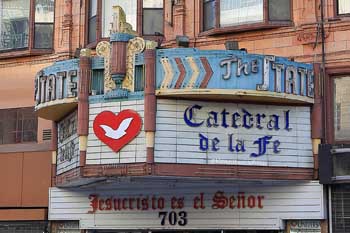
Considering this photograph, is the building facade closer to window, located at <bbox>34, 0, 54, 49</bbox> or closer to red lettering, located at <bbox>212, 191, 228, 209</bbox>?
red lettering, located at <bbox>212, 191, 228, 209</bbox>

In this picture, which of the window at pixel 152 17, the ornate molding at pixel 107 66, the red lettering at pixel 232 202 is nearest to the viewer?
the ornate molding at pixel 107 66

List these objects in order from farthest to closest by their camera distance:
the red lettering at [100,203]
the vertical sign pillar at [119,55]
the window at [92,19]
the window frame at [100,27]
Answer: the window at [92,19] → the window frame at [100,27] → the red lettering at [100,203] → the vertical sign pillar at [119,55]

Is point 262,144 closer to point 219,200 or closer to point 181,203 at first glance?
point 219,200

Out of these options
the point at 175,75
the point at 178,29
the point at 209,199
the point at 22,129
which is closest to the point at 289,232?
the point at 209,199

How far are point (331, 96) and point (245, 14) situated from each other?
122 inches

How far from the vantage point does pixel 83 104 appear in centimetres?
1730

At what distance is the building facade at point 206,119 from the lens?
16.6 metres

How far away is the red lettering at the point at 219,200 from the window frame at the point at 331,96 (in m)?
2.96

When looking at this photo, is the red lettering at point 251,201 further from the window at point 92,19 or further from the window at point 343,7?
the window at point 92,19

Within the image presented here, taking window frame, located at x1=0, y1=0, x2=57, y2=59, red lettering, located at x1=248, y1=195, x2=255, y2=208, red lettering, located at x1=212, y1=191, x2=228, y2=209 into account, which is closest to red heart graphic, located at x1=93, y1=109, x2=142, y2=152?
red lettering, located at x1=212, y1=191, x2=228, y2=209

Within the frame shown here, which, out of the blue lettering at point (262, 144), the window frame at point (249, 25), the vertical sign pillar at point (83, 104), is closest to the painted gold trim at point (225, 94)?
the blue lettering at point (262, 144)

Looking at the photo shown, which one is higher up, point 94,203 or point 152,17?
point 152,17

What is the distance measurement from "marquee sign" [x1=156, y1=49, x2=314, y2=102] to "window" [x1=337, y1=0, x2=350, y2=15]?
2.51m

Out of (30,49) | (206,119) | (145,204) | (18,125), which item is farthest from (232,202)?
(30,49)
